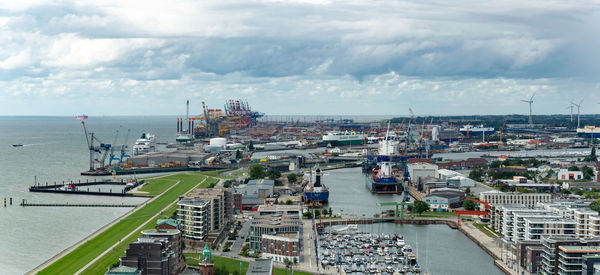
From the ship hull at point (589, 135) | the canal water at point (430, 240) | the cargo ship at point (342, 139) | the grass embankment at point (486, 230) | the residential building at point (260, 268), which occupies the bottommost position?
the canal water at point (430, 240)

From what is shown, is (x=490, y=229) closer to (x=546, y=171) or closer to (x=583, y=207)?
(x=583, y=207)

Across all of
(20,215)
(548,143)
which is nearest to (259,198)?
(20,215)

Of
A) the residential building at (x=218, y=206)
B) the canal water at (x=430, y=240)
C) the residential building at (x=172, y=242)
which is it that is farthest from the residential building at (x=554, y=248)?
the residential building at (x=218, y=206)

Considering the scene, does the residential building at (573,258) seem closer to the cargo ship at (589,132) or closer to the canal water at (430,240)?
the canal water at (430,240)

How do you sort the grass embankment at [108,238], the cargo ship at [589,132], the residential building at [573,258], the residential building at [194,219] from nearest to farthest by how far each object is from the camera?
the residential building at [573,258] → the grass embankment at [108,238] → the residential building at [194,219] → the cargo ship at [589,132]

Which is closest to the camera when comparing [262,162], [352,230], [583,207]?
[583,207]

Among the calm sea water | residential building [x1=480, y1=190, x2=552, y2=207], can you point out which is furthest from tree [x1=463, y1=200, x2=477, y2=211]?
the calm sea water

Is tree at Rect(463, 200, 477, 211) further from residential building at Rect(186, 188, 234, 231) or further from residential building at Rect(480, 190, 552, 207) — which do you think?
residential building at Rect(186, 188, 234, 231)
